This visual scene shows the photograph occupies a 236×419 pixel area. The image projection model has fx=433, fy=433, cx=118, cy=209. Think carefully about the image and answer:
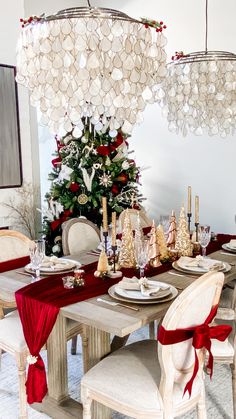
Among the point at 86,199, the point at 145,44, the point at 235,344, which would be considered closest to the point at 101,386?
the point at 235,344

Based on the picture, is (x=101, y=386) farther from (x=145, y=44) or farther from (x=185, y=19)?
(x=185, y=19)

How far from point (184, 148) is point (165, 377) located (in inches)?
144

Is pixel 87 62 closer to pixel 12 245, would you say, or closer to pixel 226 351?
pixel 12 245

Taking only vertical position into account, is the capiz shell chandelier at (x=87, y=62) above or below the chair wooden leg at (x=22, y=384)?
above

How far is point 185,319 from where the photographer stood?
5.61 feet

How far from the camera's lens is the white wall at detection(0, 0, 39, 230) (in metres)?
4.08

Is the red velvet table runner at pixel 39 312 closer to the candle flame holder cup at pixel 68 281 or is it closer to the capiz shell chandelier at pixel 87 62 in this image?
the candle flame holder cup at pixel 68 281

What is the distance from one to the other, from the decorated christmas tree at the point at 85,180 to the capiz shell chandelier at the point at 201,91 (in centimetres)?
108

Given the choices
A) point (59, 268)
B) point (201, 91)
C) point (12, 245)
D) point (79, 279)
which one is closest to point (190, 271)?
point (79, 279)

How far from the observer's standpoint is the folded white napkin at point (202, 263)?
255cm

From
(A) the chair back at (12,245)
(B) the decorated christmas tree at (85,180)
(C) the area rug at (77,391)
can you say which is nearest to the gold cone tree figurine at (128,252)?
(A) the chair back at (12,245)

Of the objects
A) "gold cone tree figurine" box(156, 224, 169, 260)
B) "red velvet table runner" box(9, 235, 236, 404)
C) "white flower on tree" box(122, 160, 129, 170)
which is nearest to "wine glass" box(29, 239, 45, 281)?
"red velvet table runner" box(9, 235, 236, 404)

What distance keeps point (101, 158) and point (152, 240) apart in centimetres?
187

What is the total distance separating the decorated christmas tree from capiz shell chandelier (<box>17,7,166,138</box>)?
183cm
